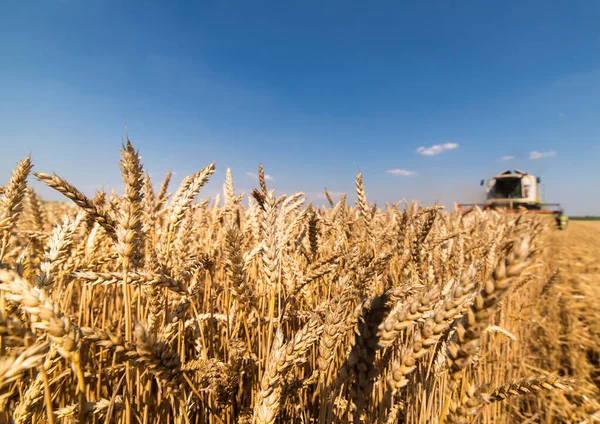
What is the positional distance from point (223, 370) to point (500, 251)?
2504mm

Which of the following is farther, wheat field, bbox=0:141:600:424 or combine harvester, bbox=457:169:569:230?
combine harvester, bbox=457:169:569:230

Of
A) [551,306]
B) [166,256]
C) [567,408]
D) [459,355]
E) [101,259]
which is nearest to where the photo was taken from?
[459,355]

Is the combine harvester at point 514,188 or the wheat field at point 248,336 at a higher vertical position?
the combine harvester at point 514,188

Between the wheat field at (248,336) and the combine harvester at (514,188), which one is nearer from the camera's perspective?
the wheat field at (248,336)

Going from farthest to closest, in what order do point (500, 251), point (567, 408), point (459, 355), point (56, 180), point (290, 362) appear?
point (500, 251) < point (567, 408) < point (56, 180) < point (290, 362) < point (459, 355)

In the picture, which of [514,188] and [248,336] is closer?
[248,336]

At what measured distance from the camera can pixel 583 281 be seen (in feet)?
20.0

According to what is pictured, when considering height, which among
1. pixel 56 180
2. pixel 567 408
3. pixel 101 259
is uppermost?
pixel 56 180

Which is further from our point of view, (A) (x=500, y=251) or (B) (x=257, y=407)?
(A) (x=500, y=251)

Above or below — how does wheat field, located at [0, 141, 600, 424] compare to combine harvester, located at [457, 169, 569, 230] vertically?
below

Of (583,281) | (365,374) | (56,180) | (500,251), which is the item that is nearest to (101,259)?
(56,180)

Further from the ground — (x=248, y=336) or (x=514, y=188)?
(x=514, y=188)

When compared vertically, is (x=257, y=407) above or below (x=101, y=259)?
below

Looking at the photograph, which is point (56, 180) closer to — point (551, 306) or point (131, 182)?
point (131, 182)
